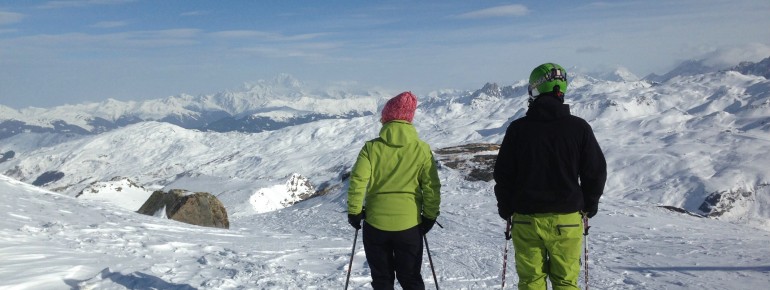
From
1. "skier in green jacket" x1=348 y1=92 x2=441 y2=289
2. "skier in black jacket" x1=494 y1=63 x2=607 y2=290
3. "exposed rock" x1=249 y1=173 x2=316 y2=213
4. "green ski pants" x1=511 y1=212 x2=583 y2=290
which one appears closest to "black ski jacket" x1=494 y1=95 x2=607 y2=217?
"skier in black jacket" x1=494 y1=63 x2=607 y2=290

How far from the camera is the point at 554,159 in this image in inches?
219

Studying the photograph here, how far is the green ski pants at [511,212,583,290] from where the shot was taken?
5578mm

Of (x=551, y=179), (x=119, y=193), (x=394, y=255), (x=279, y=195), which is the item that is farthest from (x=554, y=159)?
(x=279, y=195)

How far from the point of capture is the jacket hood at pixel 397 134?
624 centimetres

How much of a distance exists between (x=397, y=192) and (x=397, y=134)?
2.38 feet

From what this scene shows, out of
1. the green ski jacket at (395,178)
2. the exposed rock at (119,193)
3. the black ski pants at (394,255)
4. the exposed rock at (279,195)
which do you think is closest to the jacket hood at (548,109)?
the green ski jacket at (395,178)

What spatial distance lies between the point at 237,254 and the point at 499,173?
25.2ft

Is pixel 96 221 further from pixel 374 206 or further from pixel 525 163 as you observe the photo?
pixel 525 163

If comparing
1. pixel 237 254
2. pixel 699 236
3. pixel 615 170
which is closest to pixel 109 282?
pixel 237 254

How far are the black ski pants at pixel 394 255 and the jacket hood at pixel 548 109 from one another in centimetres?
208

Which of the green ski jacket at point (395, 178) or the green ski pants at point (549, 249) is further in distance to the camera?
the green ski jacket at point (395, 178)

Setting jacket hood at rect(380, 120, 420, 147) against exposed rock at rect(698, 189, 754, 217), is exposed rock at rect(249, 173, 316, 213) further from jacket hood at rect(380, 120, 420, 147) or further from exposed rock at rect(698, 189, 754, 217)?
exposed rock at rect(698, 189, 754, 217)

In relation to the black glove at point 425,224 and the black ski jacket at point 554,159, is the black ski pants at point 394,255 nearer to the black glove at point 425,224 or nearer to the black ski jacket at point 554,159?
the black glove at point 425,224

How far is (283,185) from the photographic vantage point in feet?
204
